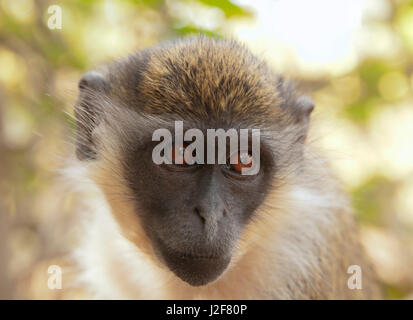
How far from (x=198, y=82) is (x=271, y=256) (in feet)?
3.89

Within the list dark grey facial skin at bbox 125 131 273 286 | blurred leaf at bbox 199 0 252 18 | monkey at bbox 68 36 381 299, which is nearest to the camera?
blurred leaf at bbox 199 0 252 18

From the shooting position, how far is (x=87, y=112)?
3.58 m

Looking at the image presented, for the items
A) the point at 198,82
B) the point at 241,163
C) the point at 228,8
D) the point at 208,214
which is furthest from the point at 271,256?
the point at 228,8

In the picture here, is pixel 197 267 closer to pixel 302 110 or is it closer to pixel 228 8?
pixel 228 8

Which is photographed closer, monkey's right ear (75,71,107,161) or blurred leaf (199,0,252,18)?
blurred leaf (199,0,252,18)

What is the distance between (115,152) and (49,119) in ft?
2.20

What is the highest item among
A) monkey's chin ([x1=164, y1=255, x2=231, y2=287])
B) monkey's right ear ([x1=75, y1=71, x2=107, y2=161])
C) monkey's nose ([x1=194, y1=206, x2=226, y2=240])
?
monkey's right ear ([x1=75, y1=71, x2=107, y2=161])

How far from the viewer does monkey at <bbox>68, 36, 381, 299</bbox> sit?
3018 mm

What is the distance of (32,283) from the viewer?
5.82m

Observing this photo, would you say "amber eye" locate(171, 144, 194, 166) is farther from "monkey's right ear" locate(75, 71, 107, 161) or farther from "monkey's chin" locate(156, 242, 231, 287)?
"monkey's right ear" locate(75, 71, 107, 161)

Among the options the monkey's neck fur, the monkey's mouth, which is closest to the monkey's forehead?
the monkey's neck fur

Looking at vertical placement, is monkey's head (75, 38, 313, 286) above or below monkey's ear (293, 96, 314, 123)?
below

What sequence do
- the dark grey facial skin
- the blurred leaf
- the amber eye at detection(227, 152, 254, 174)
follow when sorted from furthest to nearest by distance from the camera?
the amber eye at detection(227, 152, 254, 174) < the dark grey facial skin < the blurred leaf

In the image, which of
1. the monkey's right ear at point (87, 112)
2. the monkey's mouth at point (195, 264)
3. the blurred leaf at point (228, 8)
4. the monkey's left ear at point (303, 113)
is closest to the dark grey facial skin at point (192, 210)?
the monkey's mouth at point (195, 264)
